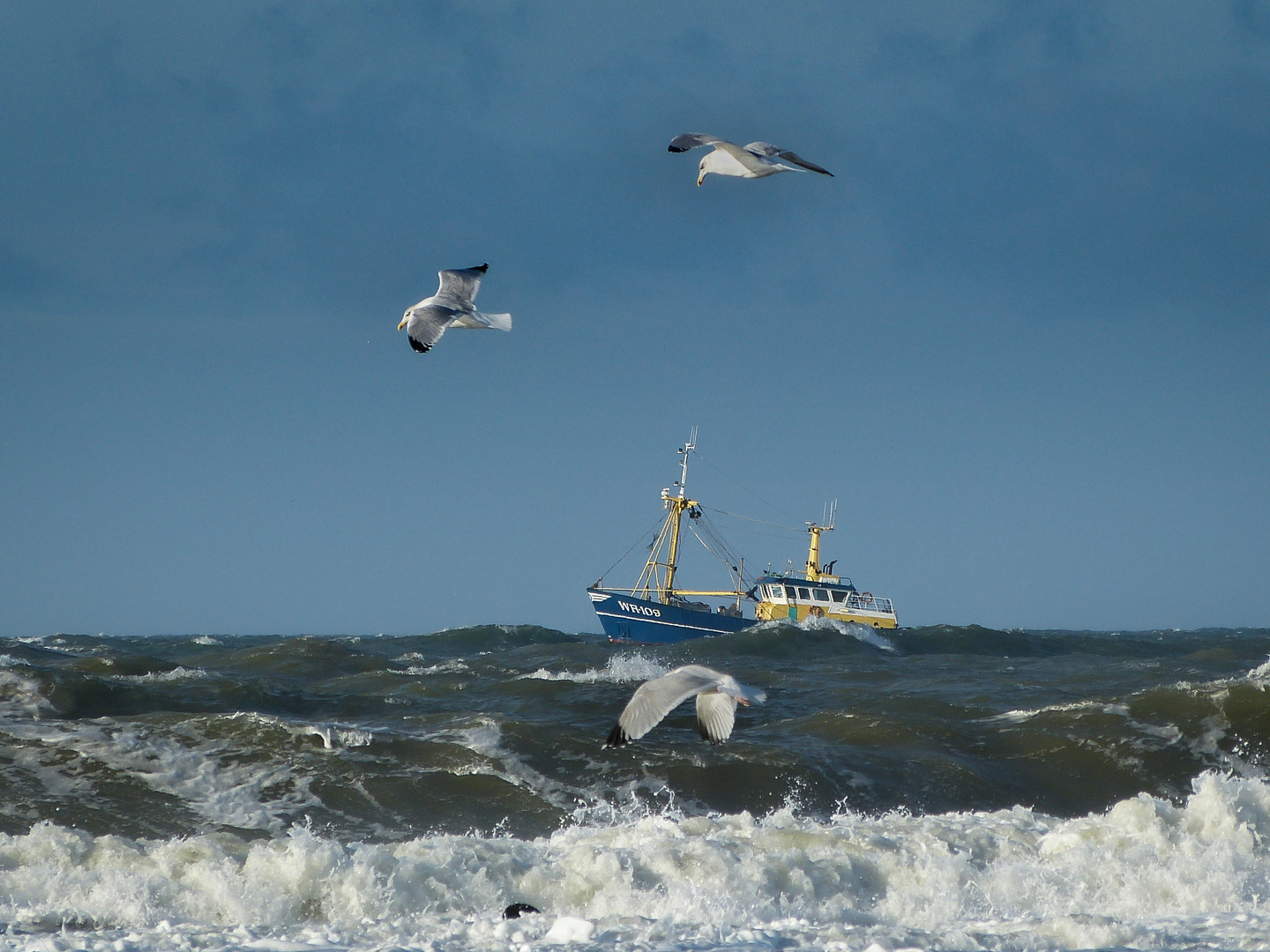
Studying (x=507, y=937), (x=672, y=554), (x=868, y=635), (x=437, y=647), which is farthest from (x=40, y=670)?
(x=672, y=554)

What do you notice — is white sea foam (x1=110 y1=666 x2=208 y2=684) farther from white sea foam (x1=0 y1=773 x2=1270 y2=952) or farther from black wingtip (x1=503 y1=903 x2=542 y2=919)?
black wingtip (x1=503 y1=903 x2=542 y2=919)

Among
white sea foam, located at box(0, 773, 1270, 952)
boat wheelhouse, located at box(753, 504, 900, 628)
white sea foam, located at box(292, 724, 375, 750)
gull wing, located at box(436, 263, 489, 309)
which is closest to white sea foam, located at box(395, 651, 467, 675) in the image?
white sea foam, located at box(292, 724, 375, 750)

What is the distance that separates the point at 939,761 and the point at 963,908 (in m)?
5.03

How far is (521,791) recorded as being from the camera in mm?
10992

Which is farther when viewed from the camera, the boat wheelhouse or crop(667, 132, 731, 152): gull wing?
the boat wheelhouse

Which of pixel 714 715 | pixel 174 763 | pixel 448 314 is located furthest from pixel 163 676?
pixel 714 715

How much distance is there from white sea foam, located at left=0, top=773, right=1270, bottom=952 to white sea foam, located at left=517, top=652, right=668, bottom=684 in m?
9.29

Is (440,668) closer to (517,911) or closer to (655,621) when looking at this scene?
(517,911)

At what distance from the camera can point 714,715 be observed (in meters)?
8.61

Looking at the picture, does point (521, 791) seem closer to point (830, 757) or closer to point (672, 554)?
point (830, 757)

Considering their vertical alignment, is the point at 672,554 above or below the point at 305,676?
above

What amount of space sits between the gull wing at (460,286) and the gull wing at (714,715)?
14.1 ft

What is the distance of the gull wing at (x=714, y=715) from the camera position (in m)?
8.41

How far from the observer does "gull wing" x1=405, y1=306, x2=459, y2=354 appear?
31.0 ft
